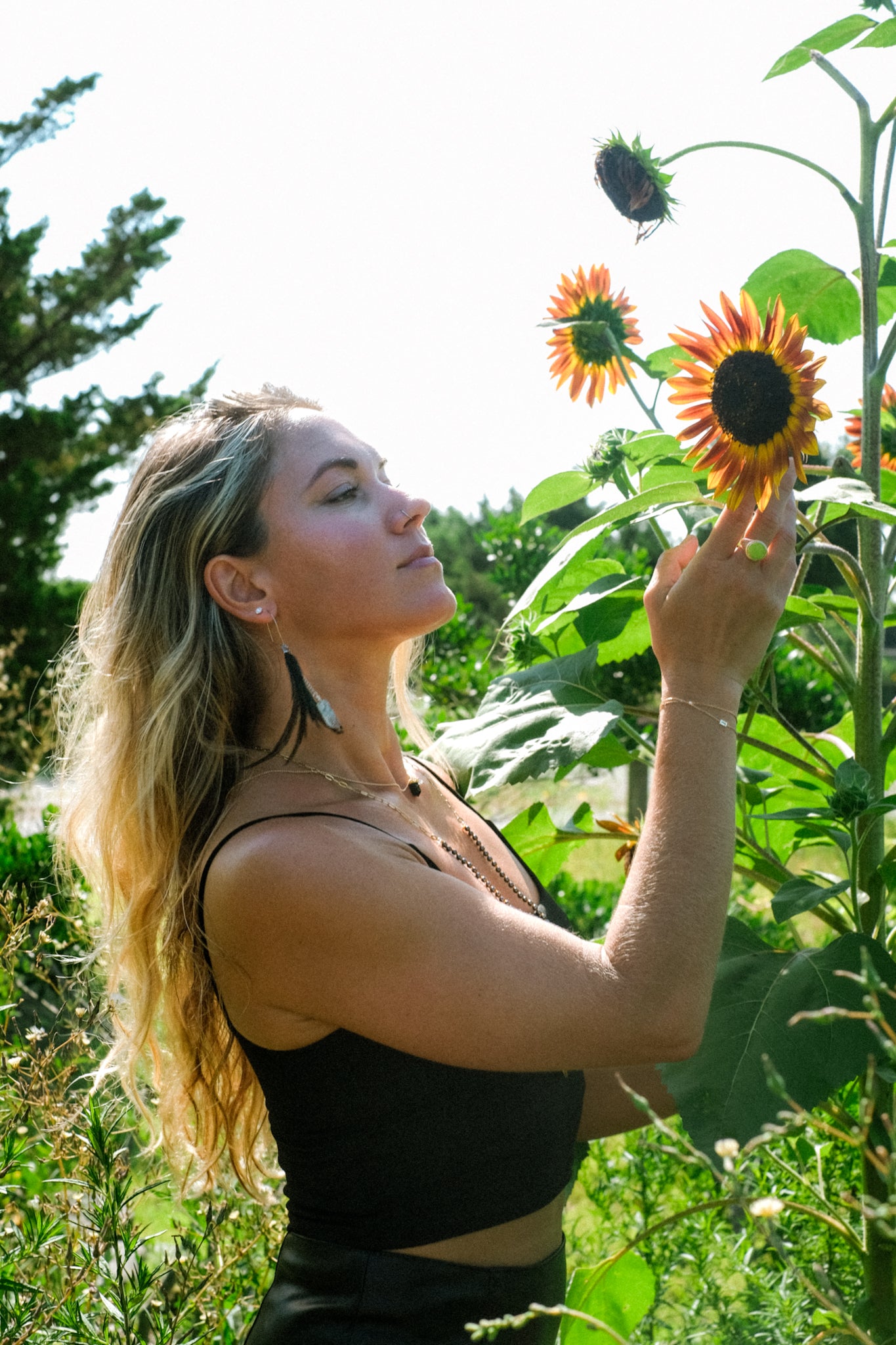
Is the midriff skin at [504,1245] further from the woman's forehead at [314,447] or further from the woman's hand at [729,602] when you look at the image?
the woman's forehead at [314,447]

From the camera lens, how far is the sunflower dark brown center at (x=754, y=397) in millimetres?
1144

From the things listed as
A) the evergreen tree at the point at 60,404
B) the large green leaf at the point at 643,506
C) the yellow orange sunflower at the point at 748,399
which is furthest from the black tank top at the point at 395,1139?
the evergreen tree at the point at 60,404

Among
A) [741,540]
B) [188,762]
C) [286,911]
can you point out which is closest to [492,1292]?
[286,911]

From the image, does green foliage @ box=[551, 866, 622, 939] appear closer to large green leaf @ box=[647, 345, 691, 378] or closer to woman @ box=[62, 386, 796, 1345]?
woman @ box=[62, 386, 796, 1345]

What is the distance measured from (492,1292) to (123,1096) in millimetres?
778

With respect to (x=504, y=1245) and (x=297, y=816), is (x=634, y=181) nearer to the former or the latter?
(x=297, y=816)

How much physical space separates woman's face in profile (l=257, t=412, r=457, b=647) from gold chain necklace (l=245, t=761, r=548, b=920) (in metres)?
0.19

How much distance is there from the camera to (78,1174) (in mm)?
1630

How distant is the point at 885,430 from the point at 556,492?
486mm

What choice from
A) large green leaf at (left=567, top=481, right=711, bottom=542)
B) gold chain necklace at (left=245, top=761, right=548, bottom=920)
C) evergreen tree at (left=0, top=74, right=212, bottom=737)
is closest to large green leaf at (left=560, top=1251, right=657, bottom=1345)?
gold chain necklace at (left=245, top=761, right=548, bottom=920)

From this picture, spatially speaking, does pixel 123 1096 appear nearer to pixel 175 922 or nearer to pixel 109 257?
pixel 175 922

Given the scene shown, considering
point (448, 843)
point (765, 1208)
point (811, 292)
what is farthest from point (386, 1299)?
point (811, 292)

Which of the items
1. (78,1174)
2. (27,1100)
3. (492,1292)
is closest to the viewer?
(492,1292)

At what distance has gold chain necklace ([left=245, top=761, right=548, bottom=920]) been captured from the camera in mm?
1529
